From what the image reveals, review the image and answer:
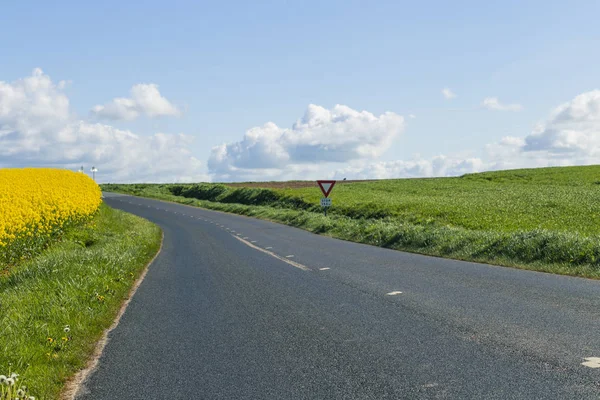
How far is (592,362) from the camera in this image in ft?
16.7

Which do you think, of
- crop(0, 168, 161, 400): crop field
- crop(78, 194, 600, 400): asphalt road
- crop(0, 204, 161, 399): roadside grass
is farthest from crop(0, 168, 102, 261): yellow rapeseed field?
crop(78, 194, 600, 400): asphalt road

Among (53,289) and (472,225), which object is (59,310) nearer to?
(53,289)

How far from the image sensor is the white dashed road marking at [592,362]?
16.4ft

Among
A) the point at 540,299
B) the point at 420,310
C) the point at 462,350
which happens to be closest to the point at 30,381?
the point at 462,350

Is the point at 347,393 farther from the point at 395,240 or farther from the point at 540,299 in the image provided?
the point at 395,240

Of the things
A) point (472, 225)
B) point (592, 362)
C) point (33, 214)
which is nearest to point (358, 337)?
point (592, 362)

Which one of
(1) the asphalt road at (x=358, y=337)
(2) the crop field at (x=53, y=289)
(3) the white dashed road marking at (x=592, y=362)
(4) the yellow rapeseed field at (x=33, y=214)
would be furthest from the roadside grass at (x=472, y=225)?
(4) the yellow rapeseed field at (x=33, y=214)

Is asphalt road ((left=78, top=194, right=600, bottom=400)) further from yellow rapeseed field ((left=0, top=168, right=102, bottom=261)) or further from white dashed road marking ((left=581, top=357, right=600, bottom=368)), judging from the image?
yellow rapeseed field ((left=0, top=168, right=102, bottom=261))

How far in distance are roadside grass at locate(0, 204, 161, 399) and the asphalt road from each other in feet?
1.23

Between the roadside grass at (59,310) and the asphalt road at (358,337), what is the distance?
14.8 inches

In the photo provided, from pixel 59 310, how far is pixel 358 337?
452 cm

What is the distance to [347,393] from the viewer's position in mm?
4641

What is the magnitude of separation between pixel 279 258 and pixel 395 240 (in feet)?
17.0

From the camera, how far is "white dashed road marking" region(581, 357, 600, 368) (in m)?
5.00
